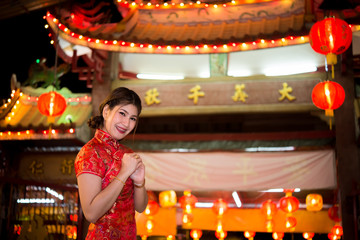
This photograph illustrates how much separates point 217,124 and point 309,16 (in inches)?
301

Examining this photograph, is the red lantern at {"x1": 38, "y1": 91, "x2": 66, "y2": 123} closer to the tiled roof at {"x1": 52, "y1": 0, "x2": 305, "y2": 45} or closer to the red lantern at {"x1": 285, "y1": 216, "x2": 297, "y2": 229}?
the tiled roof at {"x1": 52, "y1": 0, "x2": 305, "y2": 45}

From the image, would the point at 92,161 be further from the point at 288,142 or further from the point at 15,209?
the point at 288,142

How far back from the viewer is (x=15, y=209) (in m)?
4.42

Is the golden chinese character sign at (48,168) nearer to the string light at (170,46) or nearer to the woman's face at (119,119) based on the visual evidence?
the string light at (170,46)

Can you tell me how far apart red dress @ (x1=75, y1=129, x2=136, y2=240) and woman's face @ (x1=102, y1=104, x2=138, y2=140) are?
0.10m

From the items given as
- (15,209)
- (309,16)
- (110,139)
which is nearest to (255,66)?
(309,16)

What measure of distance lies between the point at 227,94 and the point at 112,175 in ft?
20.3

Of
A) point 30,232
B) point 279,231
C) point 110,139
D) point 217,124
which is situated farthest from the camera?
point 217,124

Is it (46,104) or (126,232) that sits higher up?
(46,104)

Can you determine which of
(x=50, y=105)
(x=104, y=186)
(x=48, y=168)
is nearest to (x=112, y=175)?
(x=104, y=186)

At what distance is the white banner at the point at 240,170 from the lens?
27.2ft

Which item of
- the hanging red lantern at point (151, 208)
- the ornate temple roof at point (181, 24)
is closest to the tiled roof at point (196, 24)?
the ornate temple roof at point (181, 24)

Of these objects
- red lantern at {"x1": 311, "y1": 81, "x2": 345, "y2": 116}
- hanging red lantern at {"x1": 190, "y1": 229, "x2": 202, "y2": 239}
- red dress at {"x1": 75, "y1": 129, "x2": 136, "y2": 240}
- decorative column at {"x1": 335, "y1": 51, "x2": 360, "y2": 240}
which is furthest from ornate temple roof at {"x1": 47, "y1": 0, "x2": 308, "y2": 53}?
hanging red lantern at {"x1": 190, "y1": 229, "x2": 202, "y2": 239}

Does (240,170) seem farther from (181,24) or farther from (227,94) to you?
(181,24)
